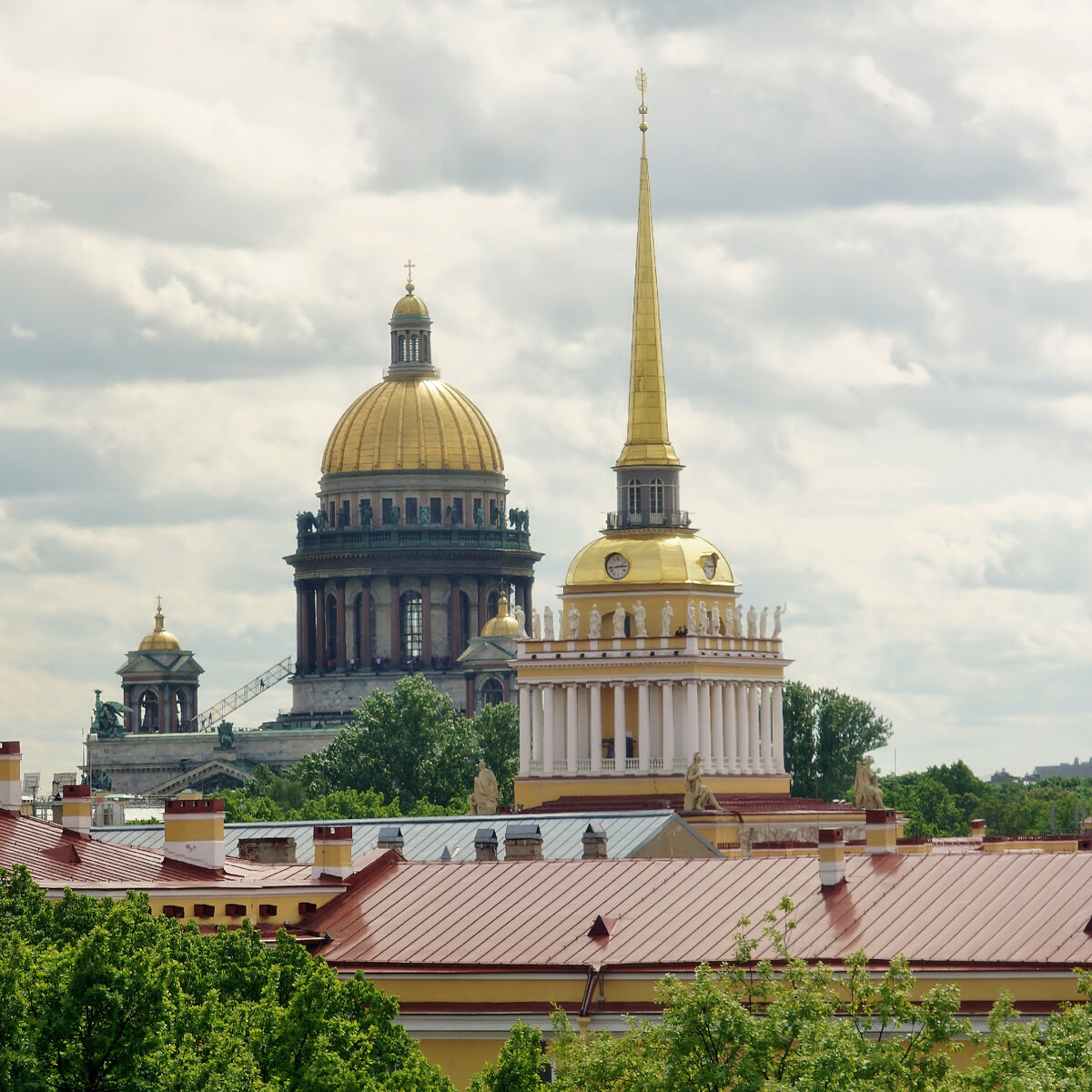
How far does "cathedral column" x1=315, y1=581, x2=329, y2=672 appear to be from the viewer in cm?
18538

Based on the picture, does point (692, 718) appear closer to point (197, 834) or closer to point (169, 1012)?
point (197, 834)

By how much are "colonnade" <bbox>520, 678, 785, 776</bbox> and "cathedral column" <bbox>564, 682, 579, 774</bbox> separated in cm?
3

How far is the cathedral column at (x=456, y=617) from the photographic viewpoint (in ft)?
603

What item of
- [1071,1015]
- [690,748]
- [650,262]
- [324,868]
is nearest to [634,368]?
[650,262]

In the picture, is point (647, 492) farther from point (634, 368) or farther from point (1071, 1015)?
point (1071, 1015)

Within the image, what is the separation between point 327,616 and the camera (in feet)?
611

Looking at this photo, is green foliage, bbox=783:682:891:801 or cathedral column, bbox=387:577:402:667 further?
cathedral column, bbox=387:577:402:667

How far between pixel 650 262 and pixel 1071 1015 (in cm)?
8540

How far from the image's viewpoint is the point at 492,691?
177 m

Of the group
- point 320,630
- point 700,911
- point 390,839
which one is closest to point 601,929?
point 700,911

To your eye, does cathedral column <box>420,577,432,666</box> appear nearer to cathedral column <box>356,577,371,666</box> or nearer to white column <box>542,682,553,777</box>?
cathedral column <box>356,577,371,666</box>

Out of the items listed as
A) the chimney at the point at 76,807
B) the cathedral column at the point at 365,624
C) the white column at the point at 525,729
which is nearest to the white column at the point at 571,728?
the white column at the point at 525,729

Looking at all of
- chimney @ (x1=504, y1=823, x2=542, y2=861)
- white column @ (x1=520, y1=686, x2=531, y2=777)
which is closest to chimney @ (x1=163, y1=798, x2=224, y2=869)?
chimney @ (x1=504, y1=823, x2=542, y2=861)

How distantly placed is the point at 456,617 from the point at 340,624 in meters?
5.71
